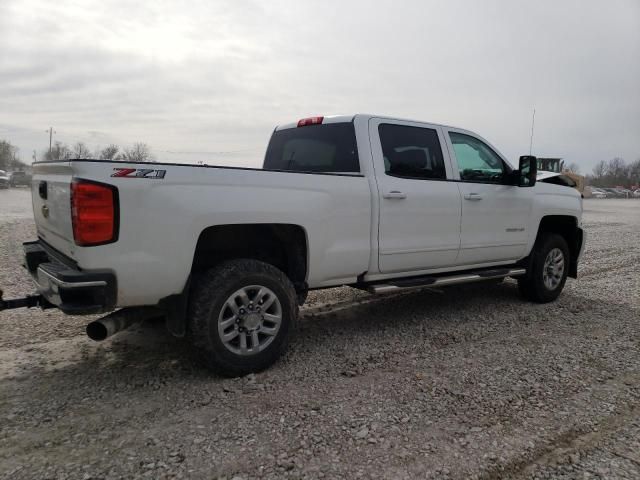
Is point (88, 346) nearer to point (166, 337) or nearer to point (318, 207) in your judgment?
point (166, 337)

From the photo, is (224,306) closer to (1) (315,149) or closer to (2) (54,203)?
(2) (54,203)

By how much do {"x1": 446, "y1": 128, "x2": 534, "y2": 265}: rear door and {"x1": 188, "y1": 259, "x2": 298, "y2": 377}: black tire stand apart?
7.25 feet

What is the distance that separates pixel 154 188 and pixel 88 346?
1913 millimetres

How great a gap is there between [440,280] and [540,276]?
6.10 ft

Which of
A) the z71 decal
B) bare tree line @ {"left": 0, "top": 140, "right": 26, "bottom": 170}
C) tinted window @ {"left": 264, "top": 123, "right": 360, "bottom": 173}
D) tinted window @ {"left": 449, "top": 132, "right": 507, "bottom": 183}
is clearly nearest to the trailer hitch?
the z71 decal

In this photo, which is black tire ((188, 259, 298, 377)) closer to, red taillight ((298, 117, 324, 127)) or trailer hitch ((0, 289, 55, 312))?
trailer hitch ((0, 289, 55, 312))

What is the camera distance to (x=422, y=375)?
3.80m

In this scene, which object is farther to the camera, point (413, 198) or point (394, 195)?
point (413, 198)

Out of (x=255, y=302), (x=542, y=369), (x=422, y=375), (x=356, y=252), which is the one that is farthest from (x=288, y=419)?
(x=542, y=369)

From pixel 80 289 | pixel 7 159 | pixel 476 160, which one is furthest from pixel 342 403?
pixel 7 159

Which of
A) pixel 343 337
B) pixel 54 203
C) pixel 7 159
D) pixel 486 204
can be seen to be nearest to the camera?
pixel 54 203

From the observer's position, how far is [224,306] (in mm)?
3543

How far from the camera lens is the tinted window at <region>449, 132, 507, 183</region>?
5.18 meters

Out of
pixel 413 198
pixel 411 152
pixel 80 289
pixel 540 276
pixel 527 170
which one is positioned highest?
pixel 411 152
